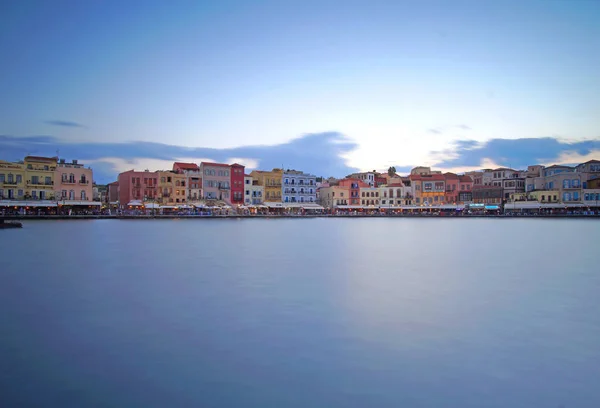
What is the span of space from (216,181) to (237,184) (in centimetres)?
318

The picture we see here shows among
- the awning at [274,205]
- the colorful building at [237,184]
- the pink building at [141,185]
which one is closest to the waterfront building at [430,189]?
the awning at [274,205]

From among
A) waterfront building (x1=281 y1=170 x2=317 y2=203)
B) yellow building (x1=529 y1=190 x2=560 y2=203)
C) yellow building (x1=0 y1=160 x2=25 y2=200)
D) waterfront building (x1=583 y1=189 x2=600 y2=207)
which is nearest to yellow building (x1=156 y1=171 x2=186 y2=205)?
yellow building (x1=0 y1=160 x2=25 y2=200)

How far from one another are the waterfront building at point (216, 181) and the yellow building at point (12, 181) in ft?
65.2

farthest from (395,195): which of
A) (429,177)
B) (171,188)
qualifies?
(171,188)

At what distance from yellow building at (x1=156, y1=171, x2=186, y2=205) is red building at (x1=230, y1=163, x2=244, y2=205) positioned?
670 cm

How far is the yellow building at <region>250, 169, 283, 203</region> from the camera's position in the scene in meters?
64.1

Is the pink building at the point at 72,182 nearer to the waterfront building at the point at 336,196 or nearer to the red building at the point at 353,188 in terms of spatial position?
the waterfront building at the point at 336,196

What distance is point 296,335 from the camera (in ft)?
27.7

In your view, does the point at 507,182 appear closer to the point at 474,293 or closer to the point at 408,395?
the point at 474,293

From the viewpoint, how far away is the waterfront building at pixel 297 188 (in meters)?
65.7

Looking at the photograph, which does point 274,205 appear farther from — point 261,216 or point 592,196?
point 592,196

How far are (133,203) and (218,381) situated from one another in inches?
1962

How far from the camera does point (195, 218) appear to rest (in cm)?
5831

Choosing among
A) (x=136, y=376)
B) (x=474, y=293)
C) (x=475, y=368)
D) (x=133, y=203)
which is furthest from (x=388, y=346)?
(x=133, y=203)
